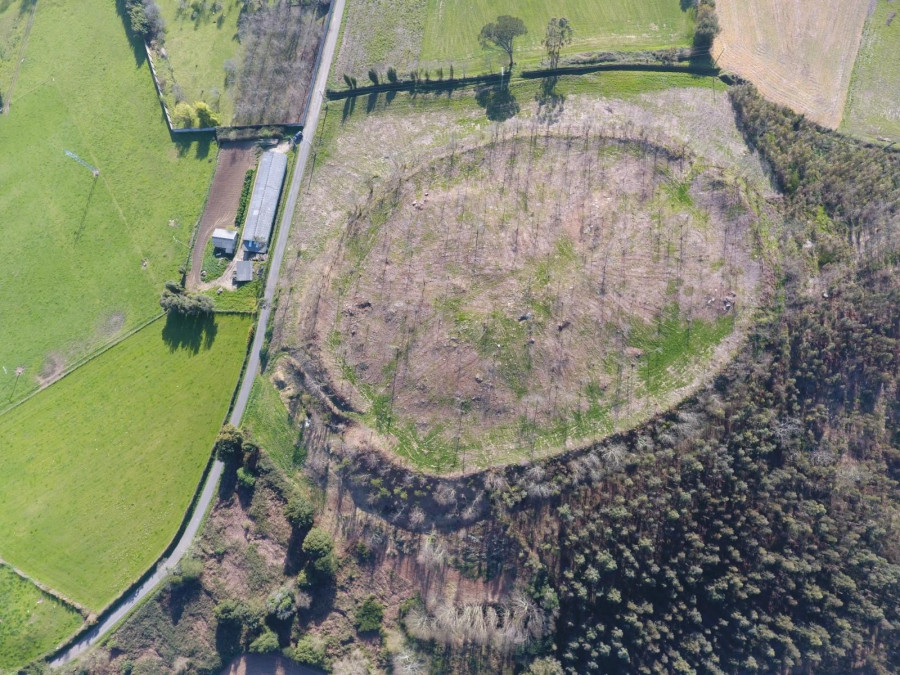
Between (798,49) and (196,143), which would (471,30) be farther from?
(798,49)

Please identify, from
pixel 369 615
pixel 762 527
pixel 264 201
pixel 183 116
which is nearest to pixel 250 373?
pixel 264 201

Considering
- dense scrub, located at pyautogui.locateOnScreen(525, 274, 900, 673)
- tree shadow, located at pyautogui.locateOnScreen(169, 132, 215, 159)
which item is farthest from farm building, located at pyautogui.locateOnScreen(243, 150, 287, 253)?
dense scrub, located at pyautogui.locateOnScreen(525, 274, 900, 673)

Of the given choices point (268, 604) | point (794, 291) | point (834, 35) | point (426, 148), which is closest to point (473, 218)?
point (426, 148)

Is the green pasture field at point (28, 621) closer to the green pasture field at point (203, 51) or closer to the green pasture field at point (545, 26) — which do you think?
the green pasture field at point (203, 51)

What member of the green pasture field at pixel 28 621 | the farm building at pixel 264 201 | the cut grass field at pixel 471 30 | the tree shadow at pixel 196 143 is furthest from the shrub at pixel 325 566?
the cut grass field at pixel 471 30

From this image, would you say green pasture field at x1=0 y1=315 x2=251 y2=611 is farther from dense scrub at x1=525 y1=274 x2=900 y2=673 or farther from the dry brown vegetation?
dense scrub at x1=525 y1=274 x2=900 y2=673

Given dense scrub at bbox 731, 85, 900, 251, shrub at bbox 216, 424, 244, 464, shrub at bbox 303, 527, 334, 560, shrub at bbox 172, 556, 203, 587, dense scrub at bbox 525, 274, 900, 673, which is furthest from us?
dense scrub at bbox 731, 85, 900, 251
